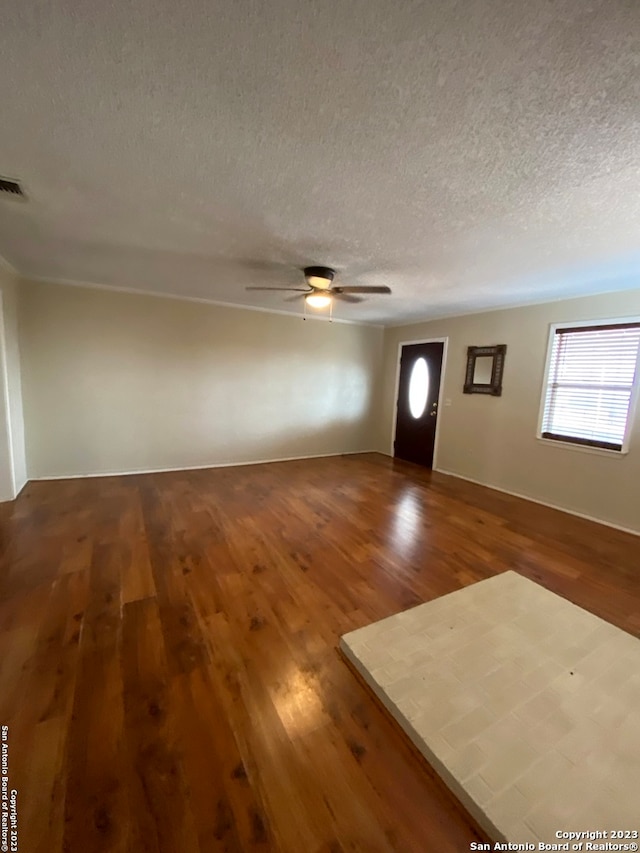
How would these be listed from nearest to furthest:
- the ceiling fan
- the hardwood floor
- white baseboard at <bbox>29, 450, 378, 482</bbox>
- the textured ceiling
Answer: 1. the textured ceiling
2. the hardwood floor
3. the ceiling fan
4. white baseboard at <bbox>29, 450, 378, 482</bbox>

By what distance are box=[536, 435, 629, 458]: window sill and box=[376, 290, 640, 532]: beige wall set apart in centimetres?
1

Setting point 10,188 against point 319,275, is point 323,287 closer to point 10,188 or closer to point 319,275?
point 319,275

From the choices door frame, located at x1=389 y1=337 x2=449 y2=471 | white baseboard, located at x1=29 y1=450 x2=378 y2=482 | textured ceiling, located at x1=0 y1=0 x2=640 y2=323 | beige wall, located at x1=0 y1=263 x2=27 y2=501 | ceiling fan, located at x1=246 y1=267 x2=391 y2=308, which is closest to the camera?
textured ceiling, located at x1=0 y1=0 x2=640 y2=323

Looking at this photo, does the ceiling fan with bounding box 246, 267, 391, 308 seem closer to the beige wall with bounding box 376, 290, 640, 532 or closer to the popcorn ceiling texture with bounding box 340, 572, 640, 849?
the beige wall with bounding box 376, 290, 640, 532

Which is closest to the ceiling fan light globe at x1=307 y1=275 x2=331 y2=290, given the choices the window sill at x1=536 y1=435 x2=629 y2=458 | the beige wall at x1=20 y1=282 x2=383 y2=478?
the beige wall at x1=20 y1=282 x2=383 y2=478

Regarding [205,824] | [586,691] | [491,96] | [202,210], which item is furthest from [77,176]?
[586,691]

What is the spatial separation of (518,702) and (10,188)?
3.73 meters

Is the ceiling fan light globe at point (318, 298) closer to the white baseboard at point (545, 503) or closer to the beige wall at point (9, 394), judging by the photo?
the beige wall at point (9, 394)

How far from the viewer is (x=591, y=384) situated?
12.0 ft

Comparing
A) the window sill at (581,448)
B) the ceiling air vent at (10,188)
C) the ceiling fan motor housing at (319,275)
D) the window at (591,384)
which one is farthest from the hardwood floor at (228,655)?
the ceiling air vent at (10,188)

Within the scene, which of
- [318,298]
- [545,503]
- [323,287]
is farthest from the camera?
[545,503]

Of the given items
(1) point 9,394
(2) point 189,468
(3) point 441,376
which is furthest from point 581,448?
(1) point 9,394

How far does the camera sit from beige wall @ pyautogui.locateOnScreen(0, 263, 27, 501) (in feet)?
11.0

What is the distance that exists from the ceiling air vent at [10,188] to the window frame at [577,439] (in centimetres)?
487
